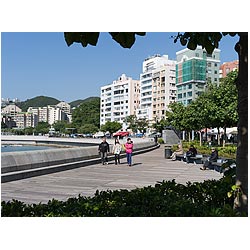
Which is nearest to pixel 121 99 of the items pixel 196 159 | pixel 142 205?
pixel 196 159

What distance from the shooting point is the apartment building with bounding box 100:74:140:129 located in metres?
116

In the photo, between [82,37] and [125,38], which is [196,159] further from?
[82,37]

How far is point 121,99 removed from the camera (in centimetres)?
11862

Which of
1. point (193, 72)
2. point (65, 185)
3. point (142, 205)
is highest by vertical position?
point (193, 72)

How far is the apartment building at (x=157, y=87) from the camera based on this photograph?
101625 mm

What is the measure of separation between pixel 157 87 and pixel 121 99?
17264 millimetres

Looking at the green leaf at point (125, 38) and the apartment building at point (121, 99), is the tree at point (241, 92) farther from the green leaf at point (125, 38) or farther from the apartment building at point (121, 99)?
the apartment building at point (121, 99)

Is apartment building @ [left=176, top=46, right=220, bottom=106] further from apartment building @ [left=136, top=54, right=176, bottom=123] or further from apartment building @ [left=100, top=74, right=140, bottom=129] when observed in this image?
apartment building @ [left=100, top=74, right=140, bottom=129]

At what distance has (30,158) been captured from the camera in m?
12.5

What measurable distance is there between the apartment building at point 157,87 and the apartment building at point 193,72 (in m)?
8.10

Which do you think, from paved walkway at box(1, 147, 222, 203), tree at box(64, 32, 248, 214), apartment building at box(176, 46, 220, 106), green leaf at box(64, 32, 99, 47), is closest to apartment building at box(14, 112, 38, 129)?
apartment building at box(176, 46, 220, 106)

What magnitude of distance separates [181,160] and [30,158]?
36.7 feet
